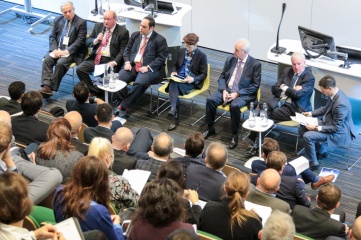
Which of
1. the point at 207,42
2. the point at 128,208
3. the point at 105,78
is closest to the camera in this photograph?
the point at 128,208

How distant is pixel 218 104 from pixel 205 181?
2.71 meters

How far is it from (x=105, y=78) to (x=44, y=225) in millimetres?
4394

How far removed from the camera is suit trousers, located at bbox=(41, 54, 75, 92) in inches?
341

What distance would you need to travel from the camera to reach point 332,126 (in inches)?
271

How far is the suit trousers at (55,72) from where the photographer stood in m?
8.67

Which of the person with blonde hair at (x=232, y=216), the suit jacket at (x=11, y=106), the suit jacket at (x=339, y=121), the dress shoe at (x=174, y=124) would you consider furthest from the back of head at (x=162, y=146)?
the dress shoe at (x=174, y=124)

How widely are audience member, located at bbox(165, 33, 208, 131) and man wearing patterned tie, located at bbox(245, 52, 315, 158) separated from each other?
1.07 m

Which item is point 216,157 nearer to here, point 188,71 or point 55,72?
point 188,71

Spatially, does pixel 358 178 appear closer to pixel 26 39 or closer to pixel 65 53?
pixel 65 53

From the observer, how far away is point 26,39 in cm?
1082

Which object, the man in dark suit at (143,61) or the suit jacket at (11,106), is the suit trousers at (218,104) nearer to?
the man in dark suit at (143,61)

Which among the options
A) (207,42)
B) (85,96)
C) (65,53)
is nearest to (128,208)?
(85,96)

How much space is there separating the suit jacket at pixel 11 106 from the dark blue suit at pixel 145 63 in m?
1.90

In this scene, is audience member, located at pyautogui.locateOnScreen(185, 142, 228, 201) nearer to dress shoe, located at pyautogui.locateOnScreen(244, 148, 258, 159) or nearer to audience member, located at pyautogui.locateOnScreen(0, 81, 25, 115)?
dress shoe, located at pyautogui.locateOnScreen(244, 148, 258, 159)
